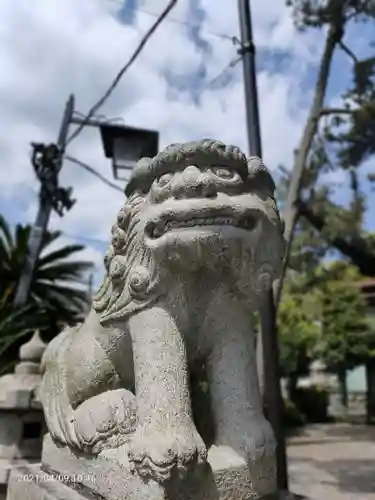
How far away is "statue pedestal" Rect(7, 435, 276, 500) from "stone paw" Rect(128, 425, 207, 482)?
0.03m

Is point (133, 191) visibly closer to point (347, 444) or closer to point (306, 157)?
point (306, 157)

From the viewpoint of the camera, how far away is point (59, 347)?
2219 mm

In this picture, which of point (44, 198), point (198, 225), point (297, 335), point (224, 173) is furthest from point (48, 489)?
point (297, 335)

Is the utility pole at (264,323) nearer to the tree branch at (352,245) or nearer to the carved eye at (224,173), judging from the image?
the tree branch at (352,245)

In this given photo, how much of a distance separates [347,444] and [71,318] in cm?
516

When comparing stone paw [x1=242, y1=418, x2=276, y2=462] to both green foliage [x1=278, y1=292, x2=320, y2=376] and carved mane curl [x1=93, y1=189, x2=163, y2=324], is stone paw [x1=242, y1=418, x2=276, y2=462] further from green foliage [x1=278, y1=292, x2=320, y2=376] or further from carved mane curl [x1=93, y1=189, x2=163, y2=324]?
green foliage [x1=278, y1=292, x2=320, y2=376]

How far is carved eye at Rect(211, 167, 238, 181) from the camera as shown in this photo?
179cm

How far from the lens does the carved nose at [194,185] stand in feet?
5.67

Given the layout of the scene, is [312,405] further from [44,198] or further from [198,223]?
[198,223]

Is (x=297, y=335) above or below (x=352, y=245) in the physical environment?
below

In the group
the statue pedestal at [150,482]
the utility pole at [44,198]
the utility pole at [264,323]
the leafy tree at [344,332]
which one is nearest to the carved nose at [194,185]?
the statue pedestal at [150,482]

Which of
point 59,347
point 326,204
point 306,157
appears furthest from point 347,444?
point 59,347

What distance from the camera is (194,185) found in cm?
173

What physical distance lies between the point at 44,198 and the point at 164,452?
4484mm
